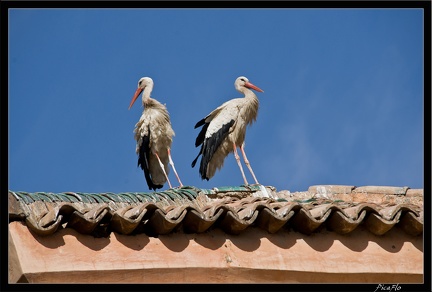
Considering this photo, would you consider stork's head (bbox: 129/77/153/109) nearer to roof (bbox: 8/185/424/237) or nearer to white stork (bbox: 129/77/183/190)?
white stork (bbox: 129/77/183/190)

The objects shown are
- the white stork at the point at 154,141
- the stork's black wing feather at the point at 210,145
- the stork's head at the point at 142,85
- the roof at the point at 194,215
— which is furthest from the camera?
the stork's head at the point at 142,85

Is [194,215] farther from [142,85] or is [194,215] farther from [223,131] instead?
[142,85]

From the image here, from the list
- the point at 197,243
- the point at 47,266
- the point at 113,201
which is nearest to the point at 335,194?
the point at 113,201

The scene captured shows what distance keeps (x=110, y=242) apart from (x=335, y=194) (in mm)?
4790

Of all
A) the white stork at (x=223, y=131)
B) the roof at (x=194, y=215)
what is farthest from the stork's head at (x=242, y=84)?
the roof at (x=194, y=215)

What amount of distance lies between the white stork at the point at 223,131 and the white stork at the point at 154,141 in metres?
0.44

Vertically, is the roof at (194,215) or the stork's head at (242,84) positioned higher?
the stork's head at (242,84)

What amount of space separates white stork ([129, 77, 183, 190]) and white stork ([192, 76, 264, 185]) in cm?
44

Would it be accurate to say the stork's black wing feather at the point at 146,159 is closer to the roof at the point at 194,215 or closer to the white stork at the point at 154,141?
the white stork at the point at 154,141

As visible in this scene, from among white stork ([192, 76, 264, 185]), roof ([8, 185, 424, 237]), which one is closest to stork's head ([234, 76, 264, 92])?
white stork ([192, 76, 264, 185])

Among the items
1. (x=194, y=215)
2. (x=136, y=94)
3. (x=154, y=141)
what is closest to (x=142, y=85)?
(x=136, y=94)

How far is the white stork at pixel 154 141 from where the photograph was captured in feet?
58.9

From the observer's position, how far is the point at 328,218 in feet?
29.3

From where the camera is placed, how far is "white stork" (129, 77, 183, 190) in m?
17.9
